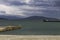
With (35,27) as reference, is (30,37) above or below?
below

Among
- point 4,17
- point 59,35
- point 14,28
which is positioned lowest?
point 59,35

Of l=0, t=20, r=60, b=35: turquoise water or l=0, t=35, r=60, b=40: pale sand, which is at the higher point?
l=0, t=20, r=60, b=35: turquoise water

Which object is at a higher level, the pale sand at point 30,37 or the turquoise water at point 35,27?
the turquoise water at point 35,27

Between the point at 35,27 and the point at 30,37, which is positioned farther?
the point at 35,27

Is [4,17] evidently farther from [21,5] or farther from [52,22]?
[52,22]

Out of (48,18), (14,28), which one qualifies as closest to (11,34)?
(14,28)

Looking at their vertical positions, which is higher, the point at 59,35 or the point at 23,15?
the point at 23,15
